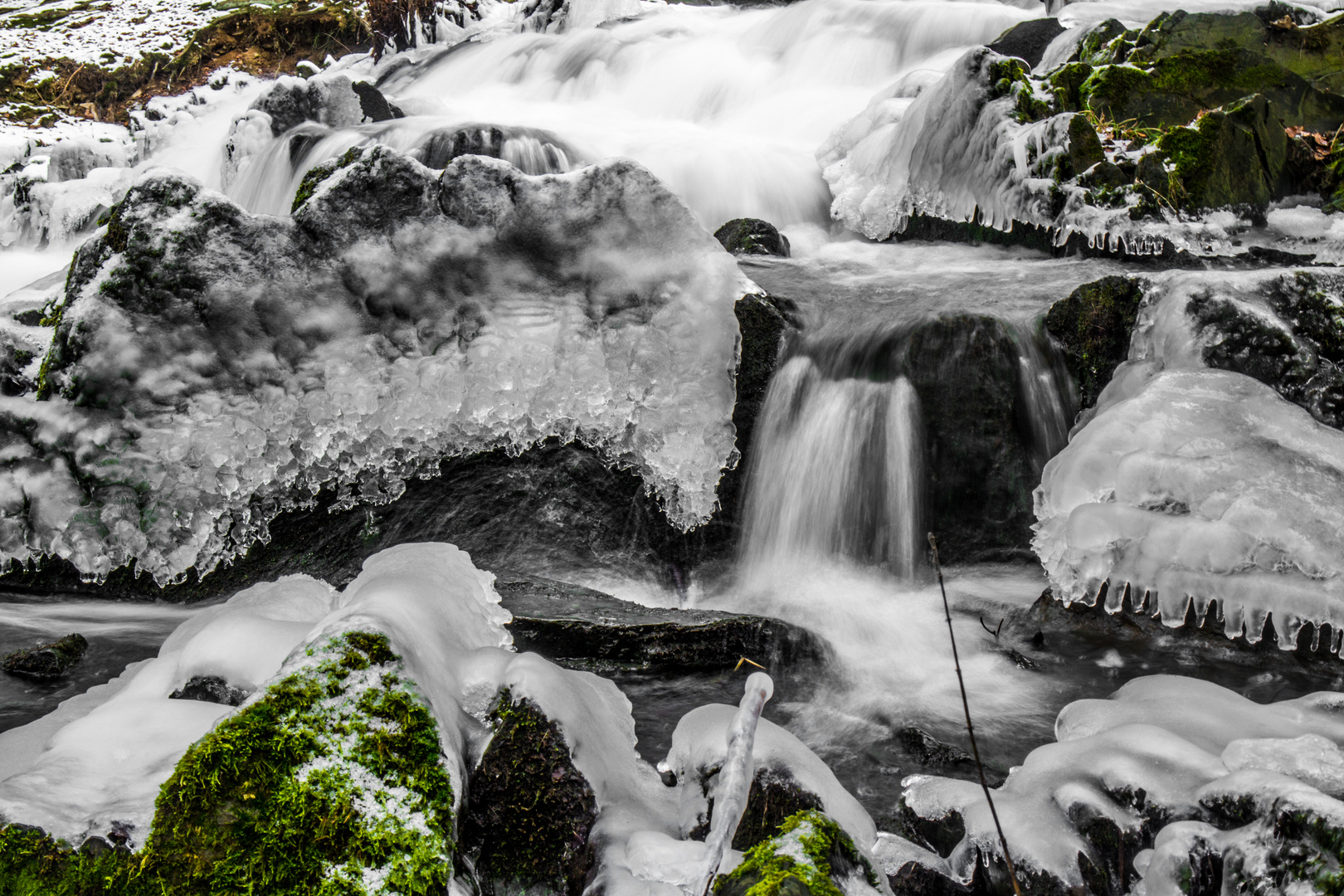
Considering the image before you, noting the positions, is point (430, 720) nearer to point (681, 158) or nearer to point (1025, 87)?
point (1025, 87)

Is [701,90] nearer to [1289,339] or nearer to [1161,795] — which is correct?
[1289,339]

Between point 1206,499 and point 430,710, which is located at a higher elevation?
point 430,710

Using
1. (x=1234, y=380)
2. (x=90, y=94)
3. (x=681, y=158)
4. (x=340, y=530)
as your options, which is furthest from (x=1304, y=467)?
(x=90, y=94)

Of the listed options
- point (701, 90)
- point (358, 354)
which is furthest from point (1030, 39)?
point (358, 354)

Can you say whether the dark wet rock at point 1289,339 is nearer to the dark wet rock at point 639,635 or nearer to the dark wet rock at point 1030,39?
the dark wet rock at point 639,635

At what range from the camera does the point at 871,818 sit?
271 centimetres

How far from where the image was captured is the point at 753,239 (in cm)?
688

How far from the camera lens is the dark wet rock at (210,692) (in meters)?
2.61

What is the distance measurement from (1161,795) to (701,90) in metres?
11.6

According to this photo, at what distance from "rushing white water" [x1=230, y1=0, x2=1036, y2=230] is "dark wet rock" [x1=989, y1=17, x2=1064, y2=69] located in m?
1.33

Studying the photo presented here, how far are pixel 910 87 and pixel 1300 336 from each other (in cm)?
647

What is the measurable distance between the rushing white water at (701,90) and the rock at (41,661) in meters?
5.77

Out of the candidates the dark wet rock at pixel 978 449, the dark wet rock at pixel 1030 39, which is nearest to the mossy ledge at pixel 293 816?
the dark wet rock at pixel 978 449

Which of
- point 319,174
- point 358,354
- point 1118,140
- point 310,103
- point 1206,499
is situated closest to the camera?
point 1206,499
